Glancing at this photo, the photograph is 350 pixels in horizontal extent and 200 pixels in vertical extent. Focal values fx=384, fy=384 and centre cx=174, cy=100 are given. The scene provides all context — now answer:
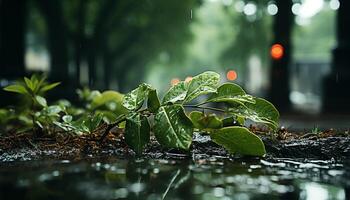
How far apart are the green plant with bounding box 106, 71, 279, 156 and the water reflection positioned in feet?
0.20

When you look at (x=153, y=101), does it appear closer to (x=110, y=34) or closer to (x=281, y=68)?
(x=281, y=68)

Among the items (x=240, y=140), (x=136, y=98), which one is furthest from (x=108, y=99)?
(x=240, y=140)

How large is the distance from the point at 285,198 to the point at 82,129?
31.1 inches

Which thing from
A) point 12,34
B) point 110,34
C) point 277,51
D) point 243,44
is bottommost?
point 277,51

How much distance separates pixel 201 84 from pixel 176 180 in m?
0.45

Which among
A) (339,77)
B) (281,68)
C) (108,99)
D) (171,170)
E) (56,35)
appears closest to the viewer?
(171,170)

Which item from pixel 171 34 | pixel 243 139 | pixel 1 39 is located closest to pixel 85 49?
pixel 1 39

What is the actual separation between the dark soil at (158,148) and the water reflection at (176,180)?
0.33 ft

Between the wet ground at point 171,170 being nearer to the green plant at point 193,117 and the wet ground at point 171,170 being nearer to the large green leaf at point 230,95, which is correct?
the green plant at point 193,117

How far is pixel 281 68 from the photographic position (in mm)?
7668

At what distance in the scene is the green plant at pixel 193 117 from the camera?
111cm

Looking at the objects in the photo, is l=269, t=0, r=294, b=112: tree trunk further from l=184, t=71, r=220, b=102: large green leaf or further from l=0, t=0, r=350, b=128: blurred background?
l=184, t=71, r=220, b=102: large green leaf

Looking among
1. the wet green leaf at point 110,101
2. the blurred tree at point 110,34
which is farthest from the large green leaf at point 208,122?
the blurred tree at point 110,34

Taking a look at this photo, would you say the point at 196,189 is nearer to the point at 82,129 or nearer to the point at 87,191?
the point at 87,191
